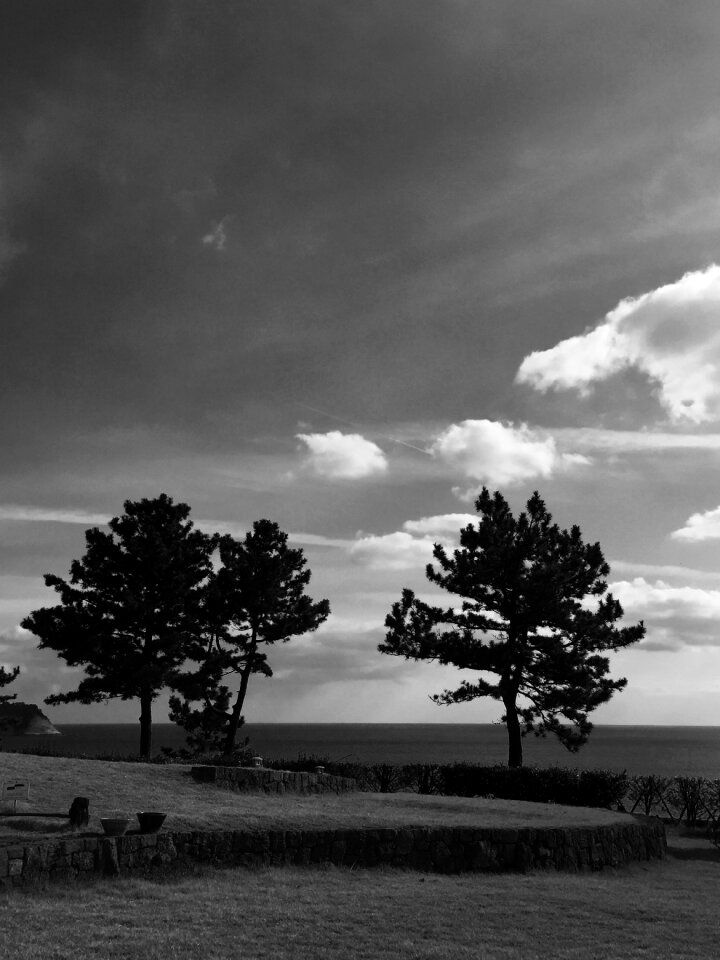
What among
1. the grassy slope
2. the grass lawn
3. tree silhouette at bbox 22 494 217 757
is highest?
tree silhouette at bbox 22 494 217 757

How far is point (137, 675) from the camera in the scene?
113 feet

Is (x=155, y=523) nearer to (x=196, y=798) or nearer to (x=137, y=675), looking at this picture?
(x=137, y=675)

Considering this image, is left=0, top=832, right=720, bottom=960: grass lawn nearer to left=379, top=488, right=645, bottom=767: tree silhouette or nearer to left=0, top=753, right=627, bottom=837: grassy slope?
left=0, top=753, right=627, bottom=837: grassy slope

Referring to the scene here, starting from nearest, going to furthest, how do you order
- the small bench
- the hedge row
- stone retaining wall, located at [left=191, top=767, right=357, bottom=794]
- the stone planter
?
the stone planter, the small bench, stone retaining wall, located at [left=191, top=767, right=357, bottom=794], the hedge row

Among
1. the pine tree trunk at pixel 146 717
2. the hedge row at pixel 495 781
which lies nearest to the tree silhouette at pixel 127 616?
the pine tree trunk at pixel 146 717

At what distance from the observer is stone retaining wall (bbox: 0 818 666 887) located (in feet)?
41.3

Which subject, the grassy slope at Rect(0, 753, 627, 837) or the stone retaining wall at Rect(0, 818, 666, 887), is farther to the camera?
the grassy slope at Rect(0, 753, 627, 837)

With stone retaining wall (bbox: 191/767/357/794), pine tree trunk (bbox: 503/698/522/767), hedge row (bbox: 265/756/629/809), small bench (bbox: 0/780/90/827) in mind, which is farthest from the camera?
pine tree trunk (bbox: 503/698/522/767)

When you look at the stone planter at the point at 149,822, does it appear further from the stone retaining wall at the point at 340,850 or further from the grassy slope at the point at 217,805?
the grassy slope at the point at 217,805

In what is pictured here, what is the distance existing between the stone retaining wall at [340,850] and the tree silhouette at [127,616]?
20750 millimetres

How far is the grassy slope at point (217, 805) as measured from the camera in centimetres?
1596

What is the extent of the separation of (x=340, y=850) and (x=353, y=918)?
430 cm

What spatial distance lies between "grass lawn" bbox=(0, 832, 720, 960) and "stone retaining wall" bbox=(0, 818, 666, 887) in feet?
1.35

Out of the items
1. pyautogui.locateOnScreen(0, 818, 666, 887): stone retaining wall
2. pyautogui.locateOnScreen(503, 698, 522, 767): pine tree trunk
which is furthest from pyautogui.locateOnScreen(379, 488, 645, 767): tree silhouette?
pyautogui.locateOnScreen(0, 818, 666, 887): stone retaining wall
